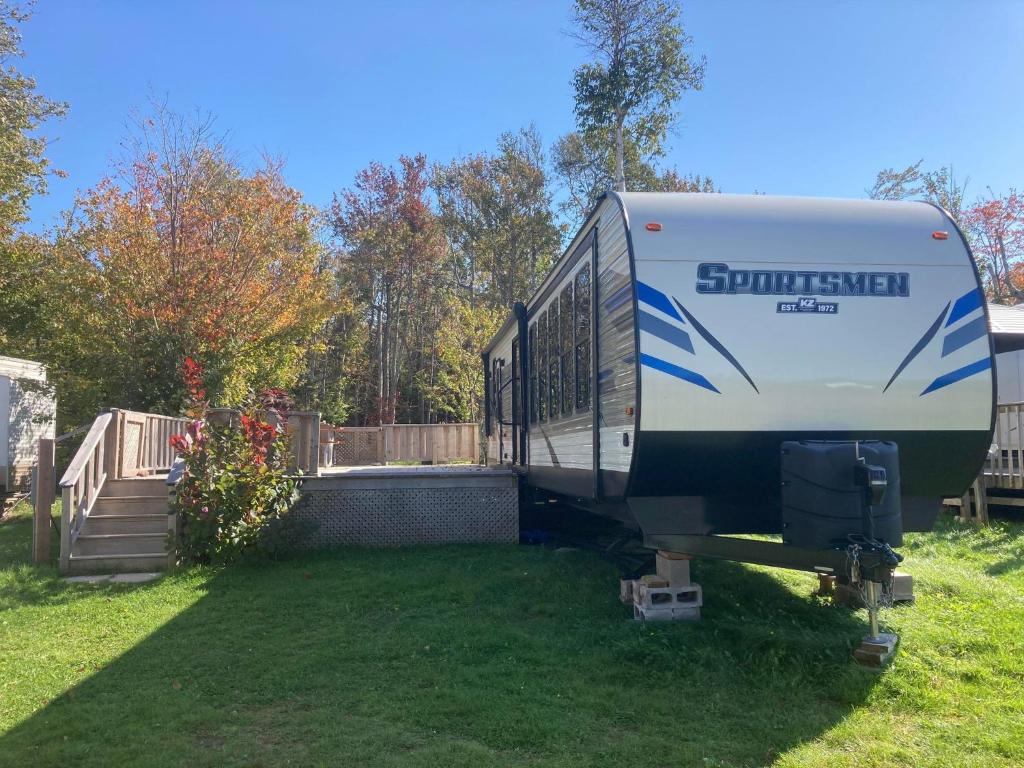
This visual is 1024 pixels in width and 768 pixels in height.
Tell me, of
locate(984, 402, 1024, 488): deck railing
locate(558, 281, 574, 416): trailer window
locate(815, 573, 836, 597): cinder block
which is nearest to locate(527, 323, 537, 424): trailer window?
locate(558, 281, 574, 416): trailer window

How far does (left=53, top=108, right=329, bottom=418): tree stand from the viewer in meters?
13.1

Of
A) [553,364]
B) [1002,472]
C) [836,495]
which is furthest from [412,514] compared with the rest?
[1002,472]

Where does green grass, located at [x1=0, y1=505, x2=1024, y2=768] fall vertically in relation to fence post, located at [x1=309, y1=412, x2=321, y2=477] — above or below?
below

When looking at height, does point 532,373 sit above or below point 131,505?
above

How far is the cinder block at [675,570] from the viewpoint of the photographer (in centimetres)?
532

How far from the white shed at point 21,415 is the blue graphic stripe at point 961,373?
44.9 ft

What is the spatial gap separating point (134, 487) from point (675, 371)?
7.06 m

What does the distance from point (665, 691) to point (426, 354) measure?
30028 mm

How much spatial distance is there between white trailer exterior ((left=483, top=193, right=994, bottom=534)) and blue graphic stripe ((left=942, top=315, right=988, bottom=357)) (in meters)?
0.01

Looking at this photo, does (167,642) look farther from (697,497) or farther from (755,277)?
(755,277)

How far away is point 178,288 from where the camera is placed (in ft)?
44.2

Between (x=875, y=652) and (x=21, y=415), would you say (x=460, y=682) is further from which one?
(x=21, y=415)

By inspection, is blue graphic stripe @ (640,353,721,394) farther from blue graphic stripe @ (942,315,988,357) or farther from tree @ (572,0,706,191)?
tree @ (572,0,706,191)

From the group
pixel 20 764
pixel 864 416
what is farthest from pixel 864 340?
pixel 20 764
